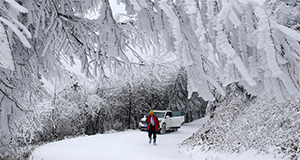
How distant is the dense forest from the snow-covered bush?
0.03 meters

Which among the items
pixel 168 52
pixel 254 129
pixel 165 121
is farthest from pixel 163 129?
pixel 168 52

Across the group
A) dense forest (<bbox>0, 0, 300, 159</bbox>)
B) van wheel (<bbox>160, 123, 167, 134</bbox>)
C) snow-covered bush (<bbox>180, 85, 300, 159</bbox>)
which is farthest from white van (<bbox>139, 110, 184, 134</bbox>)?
dense forest (<bbox>0, 0, 300, 159</bbox>)

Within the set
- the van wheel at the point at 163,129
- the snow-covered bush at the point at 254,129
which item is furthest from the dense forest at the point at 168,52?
the van wheel at the point at 163,129

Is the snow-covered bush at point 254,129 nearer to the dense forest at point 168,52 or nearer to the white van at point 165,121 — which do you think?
the dense forest at point 168,52

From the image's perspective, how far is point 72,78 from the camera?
4.10m

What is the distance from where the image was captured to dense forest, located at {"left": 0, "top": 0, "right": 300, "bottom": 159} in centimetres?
112

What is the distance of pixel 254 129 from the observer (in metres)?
5.96

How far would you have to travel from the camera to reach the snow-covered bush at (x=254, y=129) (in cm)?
466

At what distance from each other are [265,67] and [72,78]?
3641 millimetres

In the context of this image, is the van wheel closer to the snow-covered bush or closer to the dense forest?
the snow-covered bush

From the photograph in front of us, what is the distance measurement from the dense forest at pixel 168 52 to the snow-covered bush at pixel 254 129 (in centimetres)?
3

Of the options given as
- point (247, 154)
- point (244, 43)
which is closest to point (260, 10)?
point (244, 43)

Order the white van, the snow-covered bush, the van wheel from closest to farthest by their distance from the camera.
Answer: the snow-covered bush → the van wheel → the white van

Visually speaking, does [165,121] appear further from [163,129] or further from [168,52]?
[168,52]
